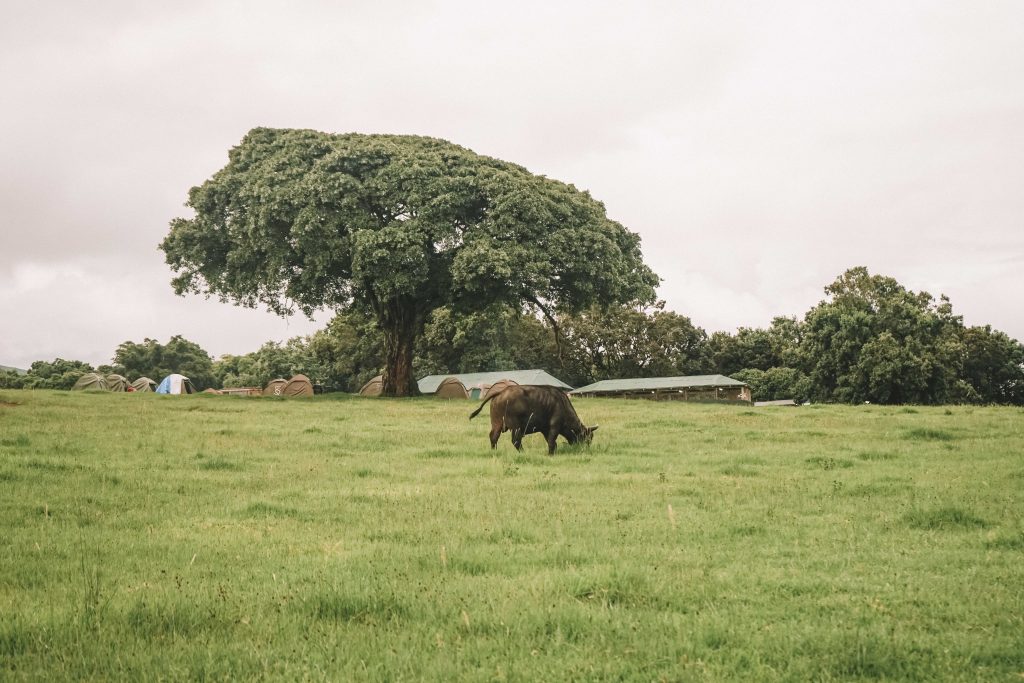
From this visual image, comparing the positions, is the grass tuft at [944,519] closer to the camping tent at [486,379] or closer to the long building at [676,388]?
the camping tent at [486,379]

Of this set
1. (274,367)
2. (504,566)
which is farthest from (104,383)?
(504,566)

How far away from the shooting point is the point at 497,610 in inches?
211

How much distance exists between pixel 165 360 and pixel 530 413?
10451 centimetres

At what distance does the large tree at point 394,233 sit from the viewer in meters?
33.3

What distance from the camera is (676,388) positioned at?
261 feet

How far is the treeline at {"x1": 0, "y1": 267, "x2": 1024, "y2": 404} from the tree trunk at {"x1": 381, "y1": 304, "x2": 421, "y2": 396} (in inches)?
121


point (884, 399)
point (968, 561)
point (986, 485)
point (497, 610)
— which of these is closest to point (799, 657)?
point (497, 610)

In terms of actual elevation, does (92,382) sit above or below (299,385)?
above

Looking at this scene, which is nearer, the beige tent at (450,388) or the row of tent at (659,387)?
the beige tent at (450,388)

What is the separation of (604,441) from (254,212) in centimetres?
2325

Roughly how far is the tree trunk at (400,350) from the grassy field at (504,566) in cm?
2424

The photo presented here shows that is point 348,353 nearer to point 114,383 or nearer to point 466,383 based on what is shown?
point 466,383

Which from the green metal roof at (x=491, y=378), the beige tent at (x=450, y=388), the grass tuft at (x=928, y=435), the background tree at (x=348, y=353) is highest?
the background tree at (x=348, y=353)

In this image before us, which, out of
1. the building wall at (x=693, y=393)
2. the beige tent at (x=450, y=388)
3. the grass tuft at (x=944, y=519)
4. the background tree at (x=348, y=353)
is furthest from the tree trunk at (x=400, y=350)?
the building wall at (x=693, y=393)
